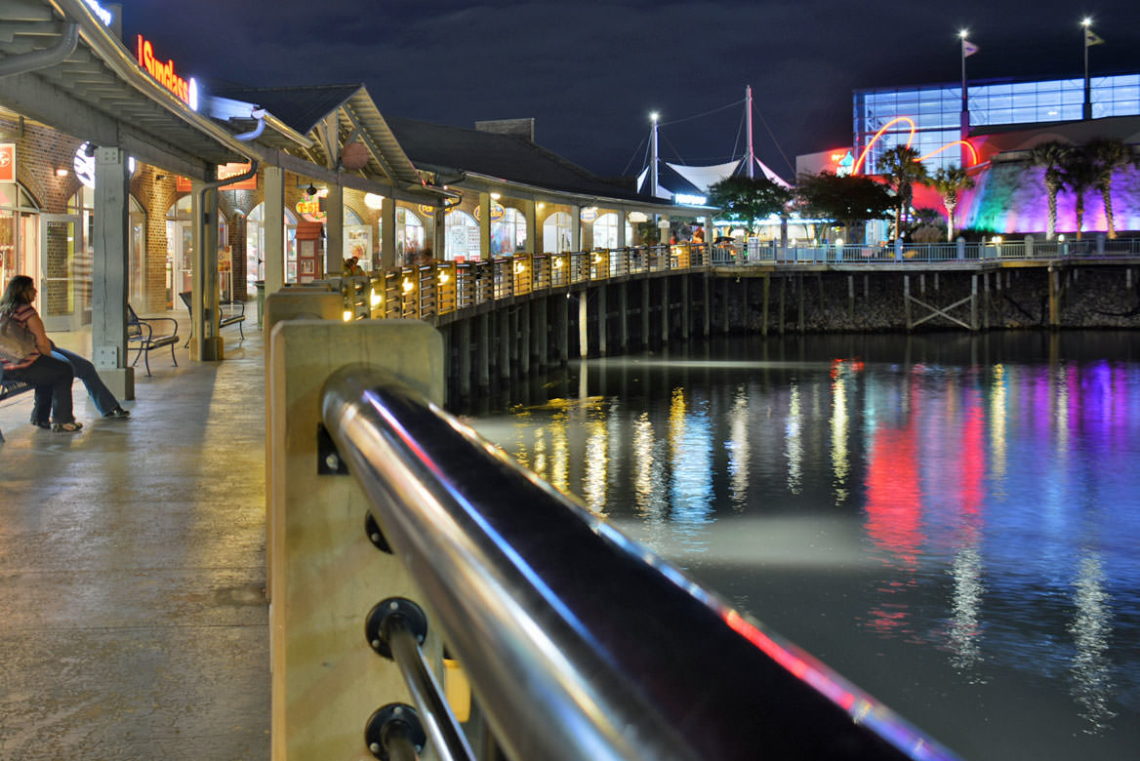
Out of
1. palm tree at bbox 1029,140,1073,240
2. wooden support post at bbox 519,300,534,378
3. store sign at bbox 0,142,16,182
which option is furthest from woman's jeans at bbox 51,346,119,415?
palm tree at bbox 1029,140,1073,240

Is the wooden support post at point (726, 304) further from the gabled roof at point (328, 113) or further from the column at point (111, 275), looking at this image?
the column at point (111, 275)

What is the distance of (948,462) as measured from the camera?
19703 mm

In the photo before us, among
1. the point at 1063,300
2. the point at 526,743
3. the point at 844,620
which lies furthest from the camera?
the point at 1063,300

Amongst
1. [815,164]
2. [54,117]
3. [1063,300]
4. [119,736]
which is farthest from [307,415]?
[815,164]

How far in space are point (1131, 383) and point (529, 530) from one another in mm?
34509

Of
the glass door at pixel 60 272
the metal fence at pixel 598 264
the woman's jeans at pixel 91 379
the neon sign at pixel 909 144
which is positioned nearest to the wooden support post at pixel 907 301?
the metal fence at pixel 598 264

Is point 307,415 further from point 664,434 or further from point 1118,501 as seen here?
point 664,434

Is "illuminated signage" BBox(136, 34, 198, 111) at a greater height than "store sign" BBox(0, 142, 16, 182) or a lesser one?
greater

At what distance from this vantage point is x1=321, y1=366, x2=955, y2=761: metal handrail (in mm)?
615

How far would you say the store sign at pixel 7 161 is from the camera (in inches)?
703

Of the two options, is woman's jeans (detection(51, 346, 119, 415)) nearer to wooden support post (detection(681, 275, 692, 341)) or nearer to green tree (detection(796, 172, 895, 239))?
wooden support post (detection(681, 275, 692, 341))

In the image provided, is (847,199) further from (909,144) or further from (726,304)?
(909,144)

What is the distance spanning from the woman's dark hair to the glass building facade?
77.6m

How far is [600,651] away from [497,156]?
4255 cm
